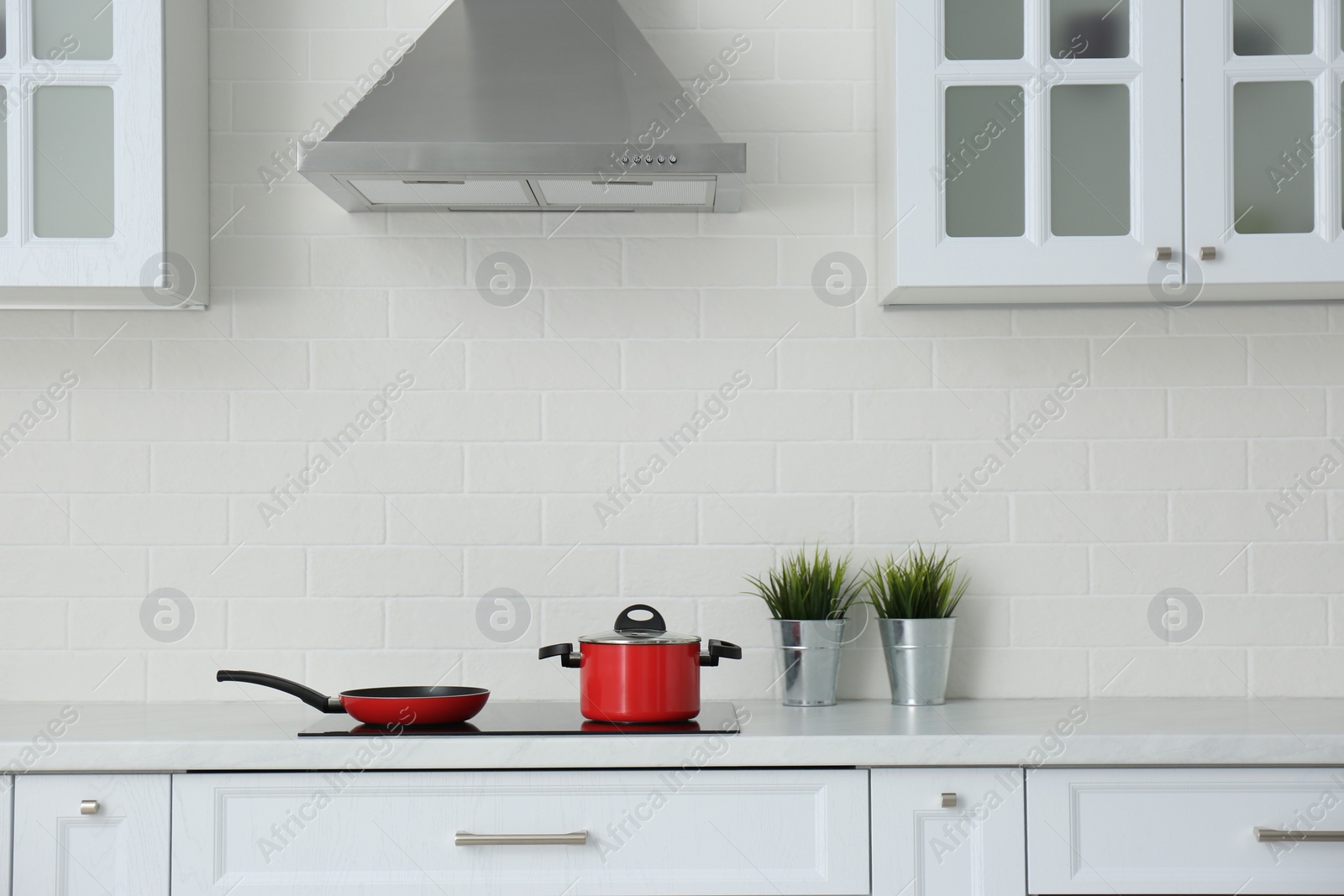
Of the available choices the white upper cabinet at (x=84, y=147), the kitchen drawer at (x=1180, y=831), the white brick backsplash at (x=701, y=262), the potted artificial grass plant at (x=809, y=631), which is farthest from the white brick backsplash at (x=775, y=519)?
the white upper cabinet at (x=84, y=147)

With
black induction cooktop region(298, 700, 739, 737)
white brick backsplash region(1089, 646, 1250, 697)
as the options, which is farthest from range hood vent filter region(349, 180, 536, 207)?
white brick backsplash region(1089, 646, 1250, 697)

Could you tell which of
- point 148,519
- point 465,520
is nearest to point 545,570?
point 465,520

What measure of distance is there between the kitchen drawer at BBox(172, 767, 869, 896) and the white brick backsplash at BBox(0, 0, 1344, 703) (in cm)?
50

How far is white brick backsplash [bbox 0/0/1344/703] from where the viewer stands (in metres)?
2.18

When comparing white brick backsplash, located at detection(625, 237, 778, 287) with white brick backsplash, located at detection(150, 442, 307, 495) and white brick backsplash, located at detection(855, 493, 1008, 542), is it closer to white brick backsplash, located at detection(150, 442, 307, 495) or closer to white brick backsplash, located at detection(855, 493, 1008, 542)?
white brick backsplash, located at detection(855, 493, 1008, 542)

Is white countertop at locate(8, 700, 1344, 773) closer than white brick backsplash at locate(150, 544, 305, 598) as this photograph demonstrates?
Yes

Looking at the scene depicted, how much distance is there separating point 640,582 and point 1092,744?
2.90ft

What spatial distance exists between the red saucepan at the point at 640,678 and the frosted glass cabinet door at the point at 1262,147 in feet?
3.57

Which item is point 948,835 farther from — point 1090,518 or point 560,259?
point 560,259

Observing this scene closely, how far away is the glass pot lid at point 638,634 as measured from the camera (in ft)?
5.93

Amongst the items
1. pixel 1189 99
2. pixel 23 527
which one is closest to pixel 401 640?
pixel 23 527

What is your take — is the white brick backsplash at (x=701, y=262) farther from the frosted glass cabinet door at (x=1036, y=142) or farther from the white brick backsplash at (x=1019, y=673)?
the white brick backsplash at (x=1019, y=673)

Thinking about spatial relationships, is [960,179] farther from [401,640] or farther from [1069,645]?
[401,640]

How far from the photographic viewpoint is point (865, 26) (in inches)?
88.7
